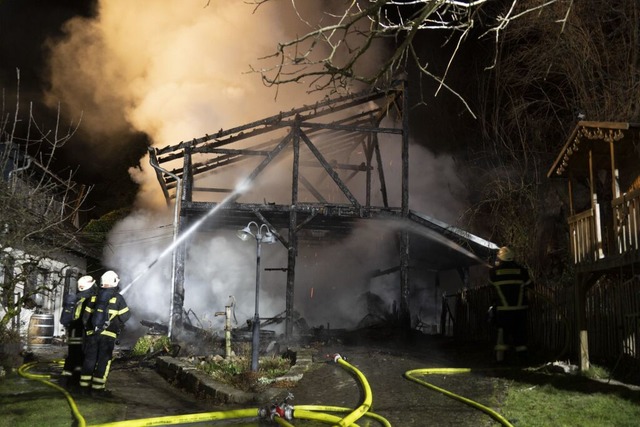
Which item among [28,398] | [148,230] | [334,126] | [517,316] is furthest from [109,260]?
[517,316]

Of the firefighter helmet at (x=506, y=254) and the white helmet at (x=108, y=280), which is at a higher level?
the firefighter helmet at (x=506, y=254)

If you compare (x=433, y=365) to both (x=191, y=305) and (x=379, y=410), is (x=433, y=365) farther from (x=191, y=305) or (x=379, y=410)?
(x=191, y=305)

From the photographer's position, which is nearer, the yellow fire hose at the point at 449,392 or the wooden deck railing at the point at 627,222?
the yellow fire hose at the point at 449,392

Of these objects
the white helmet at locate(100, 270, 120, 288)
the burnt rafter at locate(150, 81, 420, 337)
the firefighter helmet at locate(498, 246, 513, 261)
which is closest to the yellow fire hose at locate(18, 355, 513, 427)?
the white helmet at locate(100, 270, 120, 288)

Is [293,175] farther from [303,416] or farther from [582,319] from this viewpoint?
[303,416]

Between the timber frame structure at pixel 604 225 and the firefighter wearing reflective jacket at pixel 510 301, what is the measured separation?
87cm

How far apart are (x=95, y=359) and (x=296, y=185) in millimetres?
9583

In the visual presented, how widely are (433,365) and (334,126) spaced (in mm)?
9748

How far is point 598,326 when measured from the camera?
940 cm

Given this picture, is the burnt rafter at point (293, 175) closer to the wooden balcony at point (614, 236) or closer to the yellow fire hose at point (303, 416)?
the wooden balcony at point (614, 236)

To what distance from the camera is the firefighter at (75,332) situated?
9625mm

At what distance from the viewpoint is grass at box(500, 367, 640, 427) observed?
6.14m

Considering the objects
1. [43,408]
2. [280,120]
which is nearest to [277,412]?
[43,408]

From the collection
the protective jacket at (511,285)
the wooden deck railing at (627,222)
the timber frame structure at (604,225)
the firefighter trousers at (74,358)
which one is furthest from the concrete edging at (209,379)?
the wooden deck railing at (627,222)
